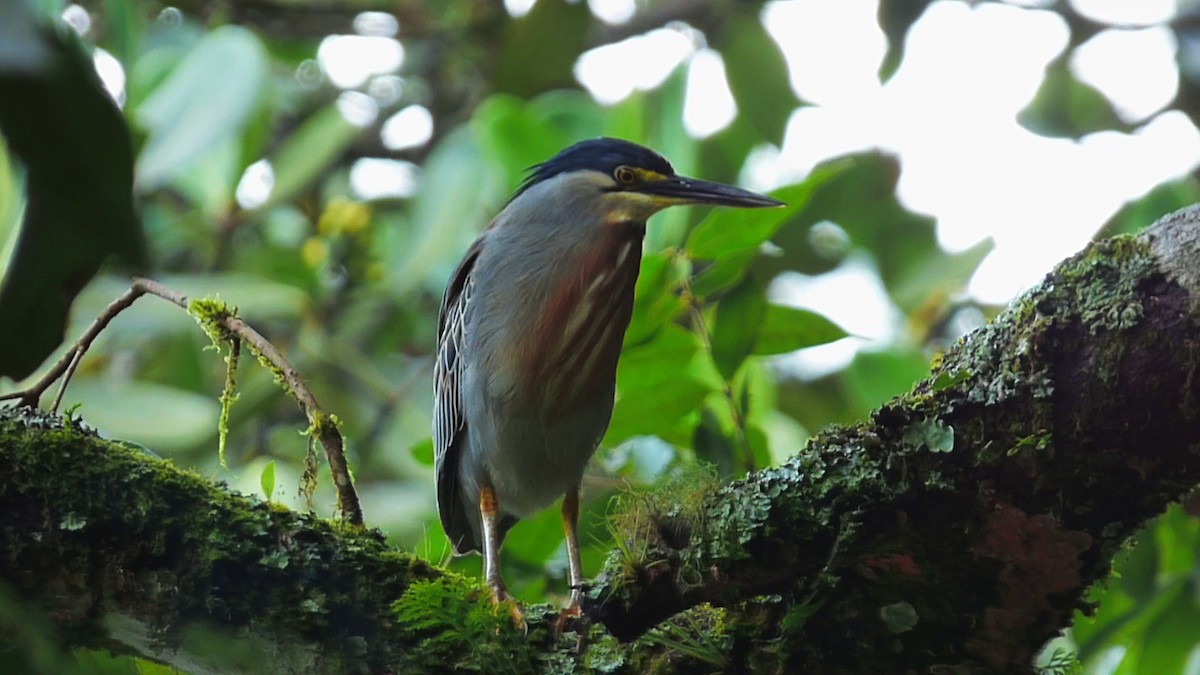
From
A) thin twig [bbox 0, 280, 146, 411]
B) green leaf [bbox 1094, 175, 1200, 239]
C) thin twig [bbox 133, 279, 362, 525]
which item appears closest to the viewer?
thin twig [bbox 0, 280, 146, 411]

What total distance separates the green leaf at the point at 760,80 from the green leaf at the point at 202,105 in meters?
1.87

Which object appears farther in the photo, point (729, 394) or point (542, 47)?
point (542, 47)

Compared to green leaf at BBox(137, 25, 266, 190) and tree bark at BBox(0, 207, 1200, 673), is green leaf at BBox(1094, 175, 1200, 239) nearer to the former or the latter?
tree bark at BBox(0, 207, 1200, 673)

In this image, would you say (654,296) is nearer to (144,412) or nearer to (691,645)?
(691,645)

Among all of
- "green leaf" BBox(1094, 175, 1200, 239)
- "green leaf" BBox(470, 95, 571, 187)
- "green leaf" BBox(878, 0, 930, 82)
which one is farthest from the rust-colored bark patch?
"green leaf" BBox(878, 0, 930, 82)

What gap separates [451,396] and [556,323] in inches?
16.7

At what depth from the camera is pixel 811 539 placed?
179 cm

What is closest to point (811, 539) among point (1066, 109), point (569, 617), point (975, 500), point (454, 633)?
point (975, 500)

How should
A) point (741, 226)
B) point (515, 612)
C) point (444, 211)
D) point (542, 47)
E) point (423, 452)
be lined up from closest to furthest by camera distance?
point (515, 612), point (741, 226), point (423, 452), point (444, 211), point (542, 47)

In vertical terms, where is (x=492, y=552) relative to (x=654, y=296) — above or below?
below

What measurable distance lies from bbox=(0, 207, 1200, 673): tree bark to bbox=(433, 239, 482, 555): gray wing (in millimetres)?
963

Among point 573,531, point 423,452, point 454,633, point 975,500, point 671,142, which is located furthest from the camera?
point 671,142

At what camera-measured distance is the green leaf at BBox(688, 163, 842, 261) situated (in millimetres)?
2619

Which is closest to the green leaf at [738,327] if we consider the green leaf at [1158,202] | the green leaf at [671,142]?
the green leaf at [671,142]
